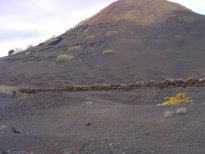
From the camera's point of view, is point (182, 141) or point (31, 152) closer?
point (182, 141)

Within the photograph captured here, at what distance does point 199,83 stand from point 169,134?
16.0m

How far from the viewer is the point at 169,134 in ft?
49.3

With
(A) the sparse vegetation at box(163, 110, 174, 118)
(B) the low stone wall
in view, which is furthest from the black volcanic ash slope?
(A) the sparse vegetation at box(163, 110, 174, 118)

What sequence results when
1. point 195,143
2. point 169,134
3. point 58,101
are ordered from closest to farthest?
point 195,143 < point 169,134 < point 58,101

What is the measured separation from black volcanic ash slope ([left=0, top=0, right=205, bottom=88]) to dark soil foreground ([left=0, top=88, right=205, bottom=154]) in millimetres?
22308

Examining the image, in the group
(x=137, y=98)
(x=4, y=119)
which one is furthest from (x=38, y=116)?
(x=137, y=98)

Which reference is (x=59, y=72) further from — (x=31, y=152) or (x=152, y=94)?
(x=31, y=152)

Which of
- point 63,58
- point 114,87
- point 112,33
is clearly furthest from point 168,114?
point 112,33

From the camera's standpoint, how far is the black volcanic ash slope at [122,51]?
50156mm

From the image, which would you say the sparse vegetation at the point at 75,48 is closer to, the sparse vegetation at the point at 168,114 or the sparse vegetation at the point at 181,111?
the sparse vegetation at the point at 168,114

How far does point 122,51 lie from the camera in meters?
59.4

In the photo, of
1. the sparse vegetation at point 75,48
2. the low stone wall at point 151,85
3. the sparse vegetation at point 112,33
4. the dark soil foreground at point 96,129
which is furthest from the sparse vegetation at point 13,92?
the sparse vegetation at point 112,33

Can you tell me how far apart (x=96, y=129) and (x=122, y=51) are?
41.9 meters

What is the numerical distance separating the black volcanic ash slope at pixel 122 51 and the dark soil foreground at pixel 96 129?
2231 centimetres
